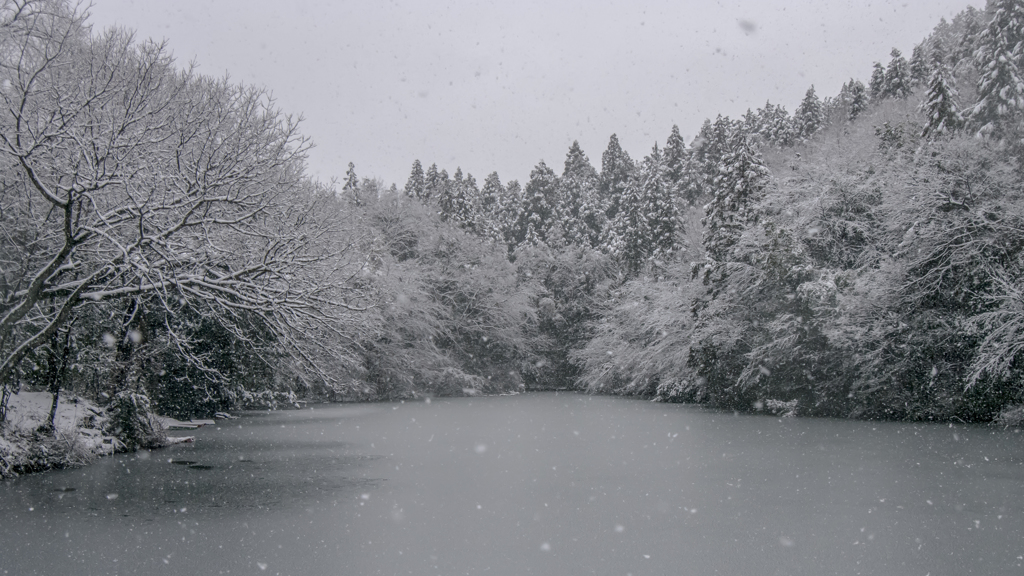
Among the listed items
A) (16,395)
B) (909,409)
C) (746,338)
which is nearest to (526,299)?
(746,338)

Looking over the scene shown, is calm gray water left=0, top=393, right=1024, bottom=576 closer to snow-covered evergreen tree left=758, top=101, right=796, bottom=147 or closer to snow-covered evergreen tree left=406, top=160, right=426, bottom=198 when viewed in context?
snow-covered evergreen tree left=758, top=101, right=796, bottom=147

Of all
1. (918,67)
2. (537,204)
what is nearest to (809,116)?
(918,67)

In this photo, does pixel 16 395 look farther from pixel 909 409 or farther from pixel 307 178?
pixel 909 409

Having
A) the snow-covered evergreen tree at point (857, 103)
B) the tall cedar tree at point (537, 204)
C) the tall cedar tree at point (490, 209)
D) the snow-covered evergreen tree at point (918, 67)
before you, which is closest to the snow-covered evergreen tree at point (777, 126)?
the snow-covered evergreen tree at point (857, 103)

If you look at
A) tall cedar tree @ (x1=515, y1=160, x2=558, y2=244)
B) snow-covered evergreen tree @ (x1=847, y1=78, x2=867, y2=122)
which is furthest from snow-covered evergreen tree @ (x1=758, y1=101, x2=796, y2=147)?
tall cedar tree @ (x1=515, y1=160, x2=558, y2=244)

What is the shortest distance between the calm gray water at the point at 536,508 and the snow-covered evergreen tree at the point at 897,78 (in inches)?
1210

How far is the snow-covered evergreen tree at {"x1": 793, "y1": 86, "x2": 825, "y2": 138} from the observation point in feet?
137

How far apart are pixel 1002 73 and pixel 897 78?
1982cm

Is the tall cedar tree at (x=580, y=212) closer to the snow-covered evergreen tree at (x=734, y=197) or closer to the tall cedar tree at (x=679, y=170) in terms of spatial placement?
the tall cedar tree at (x=679, y=170)

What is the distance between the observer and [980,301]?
54.1 ft

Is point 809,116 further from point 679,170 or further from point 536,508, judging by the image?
point 536,508

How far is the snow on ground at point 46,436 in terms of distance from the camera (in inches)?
388

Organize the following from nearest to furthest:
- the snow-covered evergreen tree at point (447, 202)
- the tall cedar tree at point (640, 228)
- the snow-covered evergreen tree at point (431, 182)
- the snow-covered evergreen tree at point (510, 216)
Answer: the tall cedar tree at point (640, 228) < the snow-covered evergreen tree at point (447, 202) < the snow-covered evergreen tree at point (510, 216) < the snow-covered evergreen tree at point (431, 182)

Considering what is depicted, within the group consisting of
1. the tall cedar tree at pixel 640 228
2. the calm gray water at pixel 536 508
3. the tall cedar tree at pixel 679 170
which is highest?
the tall cedar tree at pixel 679 170
